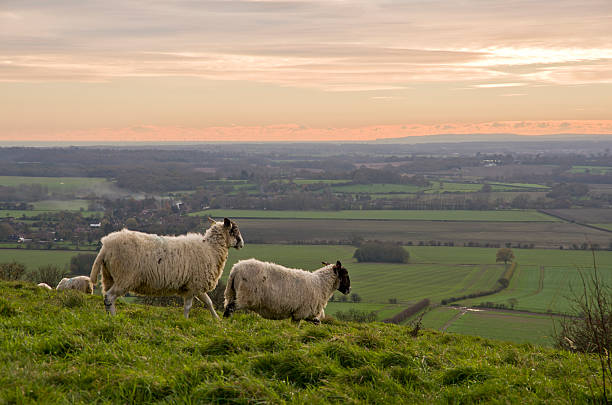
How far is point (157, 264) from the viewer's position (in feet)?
42.5

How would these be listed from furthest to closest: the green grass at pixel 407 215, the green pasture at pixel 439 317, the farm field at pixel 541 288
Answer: the green grass at pixel 407 215 < the farm field at pixel 541 288 < the green pasture at pixel 439 317

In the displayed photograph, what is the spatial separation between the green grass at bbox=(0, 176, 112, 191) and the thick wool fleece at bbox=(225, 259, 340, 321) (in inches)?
5643

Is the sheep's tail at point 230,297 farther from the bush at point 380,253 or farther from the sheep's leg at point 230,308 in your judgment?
the bush at point 380,253

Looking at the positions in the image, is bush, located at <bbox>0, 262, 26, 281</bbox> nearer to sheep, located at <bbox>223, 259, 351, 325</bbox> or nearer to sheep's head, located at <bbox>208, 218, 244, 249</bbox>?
sheep's head, located at <bbox>208, 218, 244, 249</bbox>

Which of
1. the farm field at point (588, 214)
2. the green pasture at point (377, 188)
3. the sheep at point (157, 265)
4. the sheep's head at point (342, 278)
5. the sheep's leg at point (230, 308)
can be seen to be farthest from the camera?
the green pasture at point (377, 188)

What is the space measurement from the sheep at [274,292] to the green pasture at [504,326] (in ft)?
96.9

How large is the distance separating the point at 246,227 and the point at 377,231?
90.6ft

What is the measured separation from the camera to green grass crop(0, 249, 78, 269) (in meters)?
60.7

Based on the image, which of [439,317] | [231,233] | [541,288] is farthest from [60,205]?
[231,233]

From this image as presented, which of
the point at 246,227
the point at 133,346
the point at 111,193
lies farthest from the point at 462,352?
the point at 111,193

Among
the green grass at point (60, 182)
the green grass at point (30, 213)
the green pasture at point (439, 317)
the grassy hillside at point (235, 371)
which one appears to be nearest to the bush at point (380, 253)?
the green pasture at point (439, 317)

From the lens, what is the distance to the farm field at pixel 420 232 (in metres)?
94.6

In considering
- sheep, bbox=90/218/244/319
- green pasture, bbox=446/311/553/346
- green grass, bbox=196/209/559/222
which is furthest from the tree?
sheep, bbox=90/218/244/319

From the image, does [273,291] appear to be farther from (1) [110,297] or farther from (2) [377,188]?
(2) [377,188]
